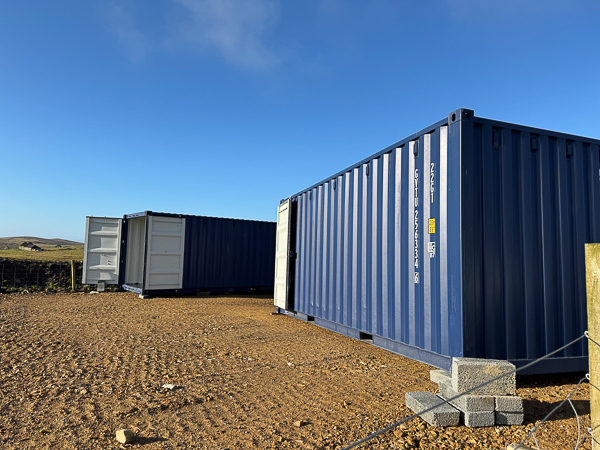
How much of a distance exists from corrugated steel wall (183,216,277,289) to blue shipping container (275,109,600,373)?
9574 millimetres

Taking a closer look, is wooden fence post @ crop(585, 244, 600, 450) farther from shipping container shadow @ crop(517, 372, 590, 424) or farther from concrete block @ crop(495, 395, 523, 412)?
shipping container shadow @ crop(517, 372, 590, 424)

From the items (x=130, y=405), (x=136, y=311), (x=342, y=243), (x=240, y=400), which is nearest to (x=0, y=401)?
(x=130, y=405)

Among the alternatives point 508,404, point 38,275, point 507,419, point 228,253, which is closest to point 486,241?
point 508,404

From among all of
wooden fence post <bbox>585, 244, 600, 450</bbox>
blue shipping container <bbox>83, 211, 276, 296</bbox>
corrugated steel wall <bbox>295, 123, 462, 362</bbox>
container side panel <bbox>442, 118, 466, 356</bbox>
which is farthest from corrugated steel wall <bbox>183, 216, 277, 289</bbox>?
wooden fence post <bbox>585, 244, 600, 450</bbox>

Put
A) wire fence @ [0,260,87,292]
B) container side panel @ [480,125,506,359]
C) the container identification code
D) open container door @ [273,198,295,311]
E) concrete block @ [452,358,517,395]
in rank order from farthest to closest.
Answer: wire fence @ [0,260,87,292] → open container door @ [273,198,295,311] → the container identification code → container side panel @ [480,125,506,359] → concrete block @ [452,358,517,395]

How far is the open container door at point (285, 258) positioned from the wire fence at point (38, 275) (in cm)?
886

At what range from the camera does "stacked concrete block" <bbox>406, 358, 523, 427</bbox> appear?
3396 millimetres

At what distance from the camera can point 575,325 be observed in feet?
15.9

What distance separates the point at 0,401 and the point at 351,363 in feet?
13.3

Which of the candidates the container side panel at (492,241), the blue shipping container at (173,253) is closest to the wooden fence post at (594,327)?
the container side panel at (492,241)

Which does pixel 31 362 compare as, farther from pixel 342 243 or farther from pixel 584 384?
pixel 584 384

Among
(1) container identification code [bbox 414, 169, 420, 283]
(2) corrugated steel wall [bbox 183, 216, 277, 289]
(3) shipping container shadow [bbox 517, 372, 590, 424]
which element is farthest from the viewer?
(2) corrugated steel wall [bbox 183, 216, 277, 289]

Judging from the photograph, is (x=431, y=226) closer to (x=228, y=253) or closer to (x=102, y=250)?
(x=228, y=253)

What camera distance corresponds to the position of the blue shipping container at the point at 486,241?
14.3ft
